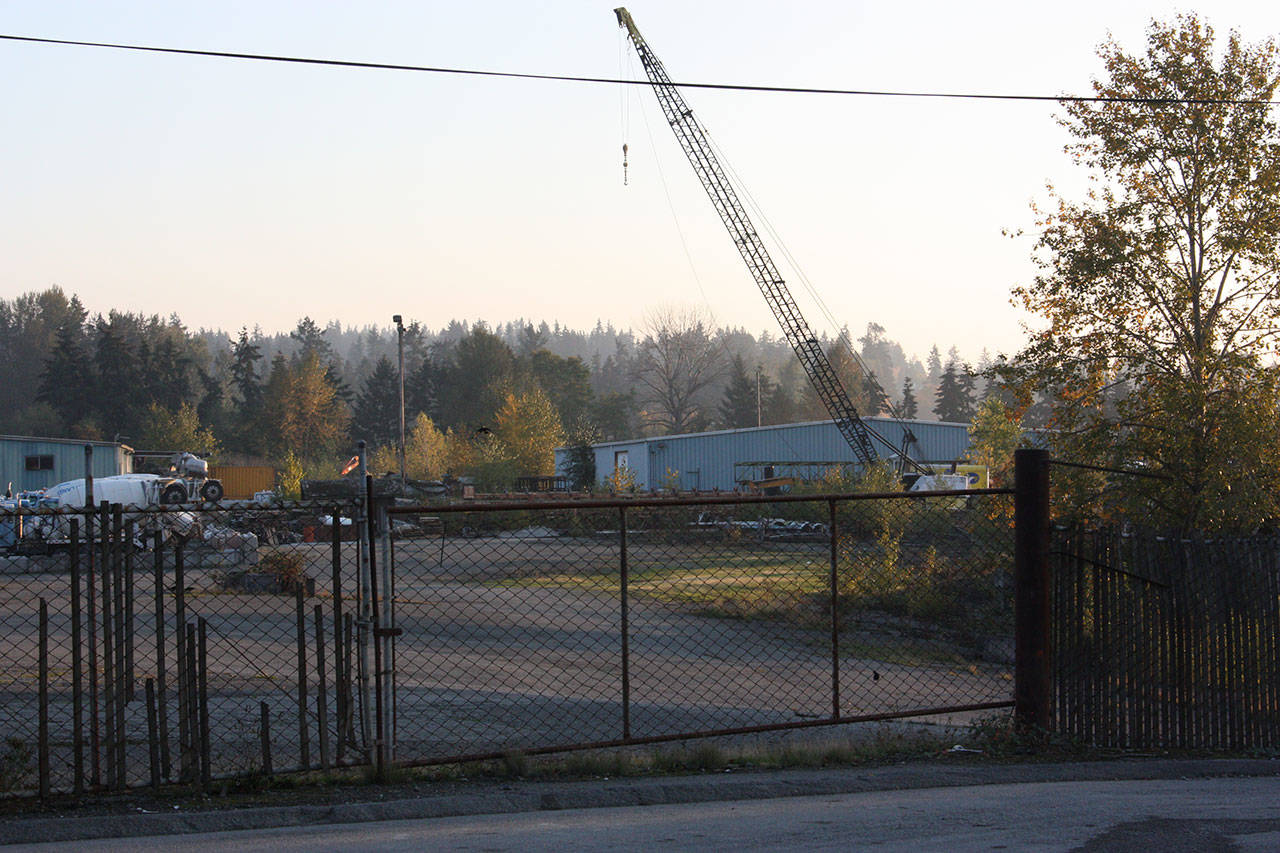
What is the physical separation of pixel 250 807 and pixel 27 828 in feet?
3.71

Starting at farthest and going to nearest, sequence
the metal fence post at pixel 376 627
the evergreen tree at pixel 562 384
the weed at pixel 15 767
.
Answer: the evergreen tree at pixel 562 384
the metal fence post at pixel 376 627
the weed at pixel 15 767

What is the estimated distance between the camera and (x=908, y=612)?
21875 mm

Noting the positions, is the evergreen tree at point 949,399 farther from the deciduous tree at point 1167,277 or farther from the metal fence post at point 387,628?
the metal fence post at point 387,628

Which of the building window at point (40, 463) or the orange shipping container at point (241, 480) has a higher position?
the building window at point (40, 463)

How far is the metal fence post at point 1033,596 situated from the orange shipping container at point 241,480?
200 ft

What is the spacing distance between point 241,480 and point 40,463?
16.0 m

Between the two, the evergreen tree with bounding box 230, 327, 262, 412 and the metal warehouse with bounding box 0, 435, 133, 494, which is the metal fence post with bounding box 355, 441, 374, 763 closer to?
the metal warehouse with bounding box 0, 435, 133, 494

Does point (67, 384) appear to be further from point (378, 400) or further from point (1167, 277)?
point (1167, 277)

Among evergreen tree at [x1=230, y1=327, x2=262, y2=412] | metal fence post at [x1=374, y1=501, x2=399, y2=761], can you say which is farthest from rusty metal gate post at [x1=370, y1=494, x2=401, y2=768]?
evergreen tree at [x1=230, y1=327, x2=262, y2=412]

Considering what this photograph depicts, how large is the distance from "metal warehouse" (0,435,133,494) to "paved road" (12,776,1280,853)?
48958 millimetres

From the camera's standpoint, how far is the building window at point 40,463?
163 ft

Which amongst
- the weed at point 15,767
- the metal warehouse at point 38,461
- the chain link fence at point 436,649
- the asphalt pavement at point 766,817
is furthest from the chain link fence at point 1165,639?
the metal warehouse at point 38,461

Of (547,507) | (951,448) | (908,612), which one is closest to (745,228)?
(951,448)

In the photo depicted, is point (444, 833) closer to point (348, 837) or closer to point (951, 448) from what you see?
point (348, 837)
